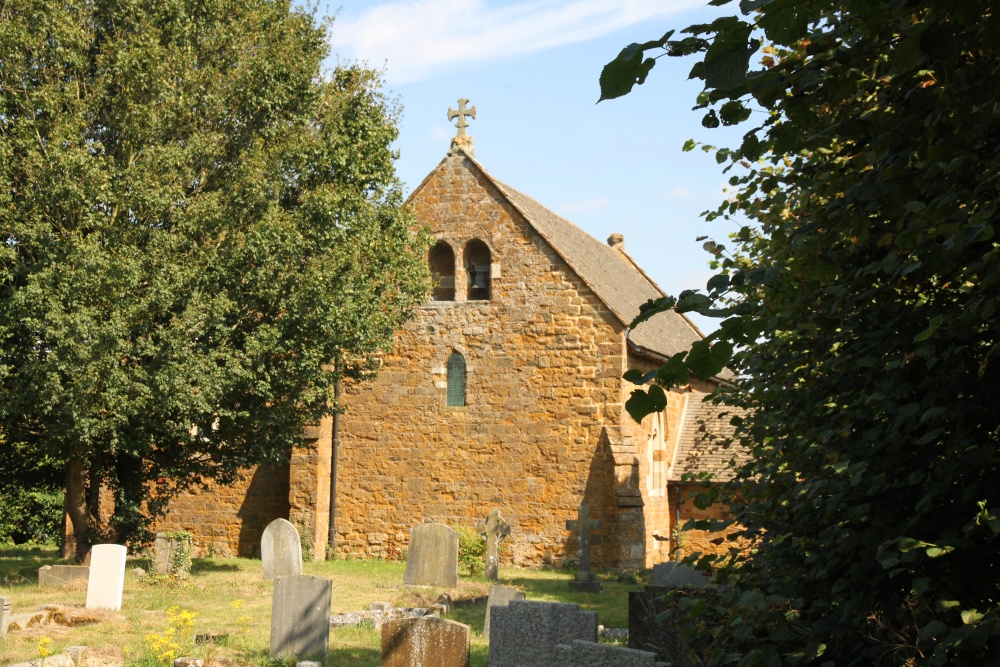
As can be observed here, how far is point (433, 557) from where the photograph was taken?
Result: 19.0m

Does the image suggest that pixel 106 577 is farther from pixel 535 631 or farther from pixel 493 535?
pixel 493 535

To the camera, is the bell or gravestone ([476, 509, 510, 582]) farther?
the bell

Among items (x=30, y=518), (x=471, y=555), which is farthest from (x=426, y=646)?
(x=30, y=518)

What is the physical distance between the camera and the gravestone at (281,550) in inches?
716

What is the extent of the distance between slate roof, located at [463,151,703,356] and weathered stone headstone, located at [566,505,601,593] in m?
4.77

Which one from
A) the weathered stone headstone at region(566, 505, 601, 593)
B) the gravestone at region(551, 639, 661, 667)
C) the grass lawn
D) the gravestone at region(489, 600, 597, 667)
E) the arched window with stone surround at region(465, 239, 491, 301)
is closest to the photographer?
the gravestone at region(551, 639, 661, 667)

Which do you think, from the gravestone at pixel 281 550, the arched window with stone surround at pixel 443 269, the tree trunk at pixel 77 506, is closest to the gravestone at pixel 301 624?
the gravestone at pixel 281 550

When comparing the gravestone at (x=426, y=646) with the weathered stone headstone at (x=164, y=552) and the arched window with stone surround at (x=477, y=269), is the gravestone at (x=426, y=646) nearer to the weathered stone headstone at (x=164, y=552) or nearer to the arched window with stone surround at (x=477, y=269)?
the weathered stone headstone at (x=164, y=552)

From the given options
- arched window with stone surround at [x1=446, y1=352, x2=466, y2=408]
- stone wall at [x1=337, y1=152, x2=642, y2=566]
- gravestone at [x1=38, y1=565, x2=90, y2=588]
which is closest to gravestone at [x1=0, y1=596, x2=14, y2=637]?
gravestone at [x1=38, y1=565, x2=90, y2=588]

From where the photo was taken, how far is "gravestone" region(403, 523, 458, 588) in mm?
18875

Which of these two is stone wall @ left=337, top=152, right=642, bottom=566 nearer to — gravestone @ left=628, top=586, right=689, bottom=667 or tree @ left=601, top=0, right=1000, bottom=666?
gravestone @ left=628, top=586, right=689, bottom=667

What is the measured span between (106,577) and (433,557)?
635 centimetres

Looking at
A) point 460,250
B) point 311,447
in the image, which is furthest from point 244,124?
point 311,447

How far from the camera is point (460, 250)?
23.9 metres
